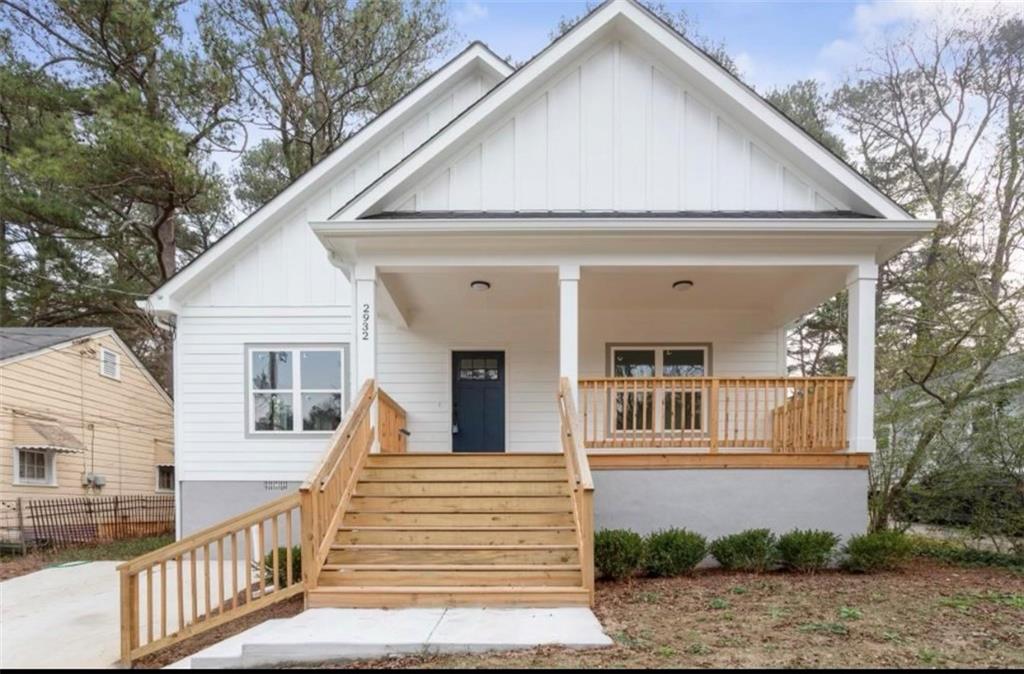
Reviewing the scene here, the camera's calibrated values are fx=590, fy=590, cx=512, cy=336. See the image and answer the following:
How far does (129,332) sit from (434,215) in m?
18.0

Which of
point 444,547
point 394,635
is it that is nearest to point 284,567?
point 444,547

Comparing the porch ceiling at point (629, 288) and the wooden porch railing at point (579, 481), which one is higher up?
the porch ceiling at point (629, 288)

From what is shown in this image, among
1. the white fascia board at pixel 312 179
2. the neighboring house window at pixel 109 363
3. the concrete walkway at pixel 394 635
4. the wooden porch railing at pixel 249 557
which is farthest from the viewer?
the neighboring house window at pixel 109 363

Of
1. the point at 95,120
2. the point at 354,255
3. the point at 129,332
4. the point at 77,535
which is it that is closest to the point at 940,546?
the point at 354,255

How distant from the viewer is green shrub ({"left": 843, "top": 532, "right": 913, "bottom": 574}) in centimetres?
620

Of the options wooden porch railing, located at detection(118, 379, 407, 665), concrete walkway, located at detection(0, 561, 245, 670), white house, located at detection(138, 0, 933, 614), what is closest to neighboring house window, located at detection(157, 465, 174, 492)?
concrete walkway, located at detection(0, 561, 245, 670)

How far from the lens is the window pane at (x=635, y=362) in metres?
9.64

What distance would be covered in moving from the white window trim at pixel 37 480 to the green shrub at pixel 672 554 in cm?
1343

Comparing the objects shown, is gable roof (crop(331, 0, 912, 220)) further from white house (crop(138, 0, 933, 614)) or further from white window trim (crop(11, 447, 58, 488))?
white window trim (crop(11, 447, 58, 488))

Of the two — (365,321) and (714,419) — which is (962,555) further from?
(365,321)

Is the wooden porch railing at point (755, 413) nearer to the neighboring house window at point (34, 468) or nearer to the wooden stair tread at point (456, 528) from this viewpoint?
the wooden stair tread at point (456, 528)

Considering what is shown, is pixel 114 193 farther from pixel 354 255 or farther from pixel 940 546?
pixel 940 546

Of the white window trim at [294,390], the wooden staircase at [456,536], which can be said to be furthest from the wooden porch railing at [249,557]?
the white window trim at [294,390]

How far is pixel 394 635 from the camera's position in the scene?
4.16 meters
